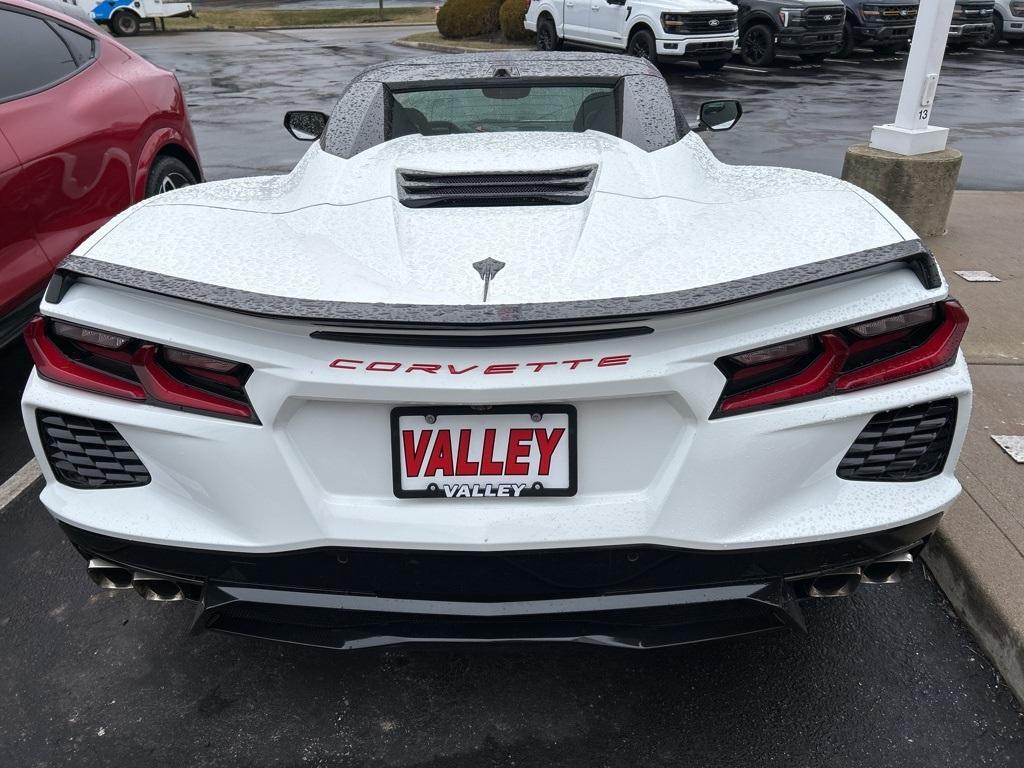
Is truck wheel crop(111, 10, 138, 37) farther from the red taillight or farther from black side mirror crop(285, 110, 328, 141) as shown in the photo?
the red taillight

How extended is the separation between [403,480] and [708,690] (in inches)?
43.0

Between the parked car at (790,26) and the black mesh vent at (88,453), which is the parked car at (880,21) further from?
the black mesh vent at (88,453)

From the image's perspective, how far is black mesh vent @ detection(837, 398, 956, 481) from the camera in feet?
5.80

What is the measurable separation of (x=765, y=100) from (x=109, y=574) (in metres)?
12.5

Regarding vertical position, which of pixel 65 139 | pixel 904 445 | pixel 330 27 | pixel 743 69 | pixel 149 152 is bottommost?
pixel 330 27

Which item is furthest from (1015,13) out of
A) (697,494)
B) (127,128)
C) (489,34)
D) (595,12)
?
(697,494)

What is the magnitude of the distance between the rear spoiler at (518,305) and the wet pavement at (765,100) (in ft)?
14.3

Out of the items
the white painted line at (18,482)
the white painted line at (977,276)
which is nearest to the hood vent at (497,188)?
the white painted line at (18,482)

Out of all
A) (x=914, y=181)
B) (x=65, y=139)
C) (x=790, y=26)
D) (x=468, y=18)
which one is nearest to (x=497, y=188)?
(x=65, y=139)

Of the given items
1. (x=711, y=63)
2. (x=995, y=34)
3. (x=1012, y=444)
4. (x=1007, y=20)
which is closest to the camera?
(x=1012, y=444)

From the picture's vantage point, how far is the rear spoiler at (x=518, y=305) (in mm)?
1550

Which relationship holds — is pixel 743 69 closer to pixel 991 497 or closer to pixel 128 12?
pixel 991 497

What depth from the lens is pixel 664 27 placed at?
1453 cm

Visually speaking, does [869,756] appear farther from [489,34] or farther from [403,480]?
[489,34]
